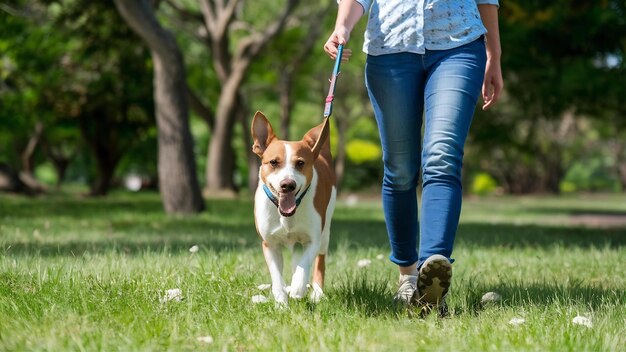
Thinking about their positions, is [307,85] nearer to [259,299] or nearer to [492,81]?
[492,81]

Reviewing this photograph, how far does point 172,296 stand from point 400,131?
1504mm

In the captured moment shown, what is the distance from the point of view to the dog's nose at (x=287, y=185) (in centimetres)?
392

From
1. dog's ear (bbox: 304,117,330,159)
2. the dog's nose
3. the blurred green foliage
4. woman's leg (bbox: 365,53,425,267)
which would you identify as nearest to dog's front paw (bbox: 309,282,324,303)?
woman's leg (bbox: 365,53,425,267)

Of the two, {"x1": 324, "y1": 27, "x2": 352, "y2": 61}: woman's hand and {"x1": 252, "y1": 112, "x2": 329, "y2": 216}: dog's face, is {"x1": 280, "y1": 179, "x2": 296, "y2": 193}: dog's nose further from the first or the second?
{"x1": 324, "y1": 27, "x2": 352, "y2": 61}: woman's hand

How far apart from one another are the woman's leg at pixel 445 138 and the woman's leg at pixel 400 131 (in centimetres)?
11

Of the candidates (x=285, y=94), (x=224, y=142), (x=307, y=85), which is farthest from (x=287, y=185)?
(x=307, y=85)

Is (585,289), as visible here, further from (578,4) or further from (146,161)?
(146,161)

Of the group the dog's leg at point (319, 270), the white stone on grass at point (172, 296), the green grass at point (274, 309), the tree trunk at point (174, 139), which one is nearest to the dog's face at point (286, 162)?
the green grass at point (274, 309)

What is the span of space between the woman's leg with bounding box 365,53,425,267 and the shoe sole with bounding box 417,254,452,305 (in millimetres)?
680

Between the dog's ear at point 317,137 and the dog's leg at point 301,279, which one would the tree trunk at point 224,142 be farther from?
the dog's leg at point 301,279

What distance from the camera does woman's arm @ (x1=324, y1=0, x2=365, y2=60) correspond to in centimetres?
419

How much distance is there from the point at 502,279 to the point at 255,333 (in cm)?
250

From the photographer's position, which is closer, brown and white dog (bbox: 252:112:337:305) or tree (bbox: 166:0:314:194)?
brown and white dog (bbox: 252:112:337:305)

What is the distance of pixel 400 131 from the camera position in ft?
14.4
